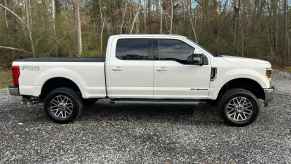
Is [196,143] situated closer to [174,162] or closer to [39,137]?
[174,162]

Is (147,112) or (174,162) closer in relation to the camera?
(174,162)

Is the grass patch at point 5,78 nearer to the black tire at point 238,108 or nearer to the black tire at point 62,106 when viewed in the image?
the black tire at point 62,106

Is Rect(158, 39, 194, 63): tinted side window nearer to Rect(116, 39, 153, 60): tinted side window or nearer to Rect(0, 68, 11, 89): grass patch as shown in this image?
Rect(116, 39, 153, 60): tinted side window

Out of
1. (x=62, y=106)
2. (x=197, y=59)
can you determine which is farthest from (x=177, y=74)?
(x=62, y=106)

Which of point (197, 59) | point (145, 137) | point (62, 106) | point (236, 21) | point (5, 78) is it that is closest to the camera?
point (145, 137)

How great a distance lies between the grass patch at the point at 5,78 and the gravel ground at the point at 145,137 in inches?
192

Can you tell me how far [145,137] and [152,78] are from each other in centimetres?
122

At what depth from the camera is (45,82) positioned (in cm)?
541

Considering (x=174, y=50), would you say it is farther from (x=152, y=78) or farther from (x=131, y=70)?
(x=131, y=70)

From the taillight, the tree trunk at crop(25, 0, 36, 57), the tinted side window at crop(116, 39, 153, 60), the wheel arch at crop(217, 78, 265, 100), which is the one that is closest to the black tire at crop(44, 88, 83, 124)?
the taillight

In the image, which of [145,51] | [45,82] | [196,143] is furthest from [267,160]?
[45,82]

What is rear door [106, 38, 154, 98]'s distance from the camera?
5.27 meters

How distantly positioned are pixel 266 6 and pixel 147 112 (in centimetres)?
1225

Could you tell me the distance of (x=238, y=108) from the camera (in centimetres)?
519
